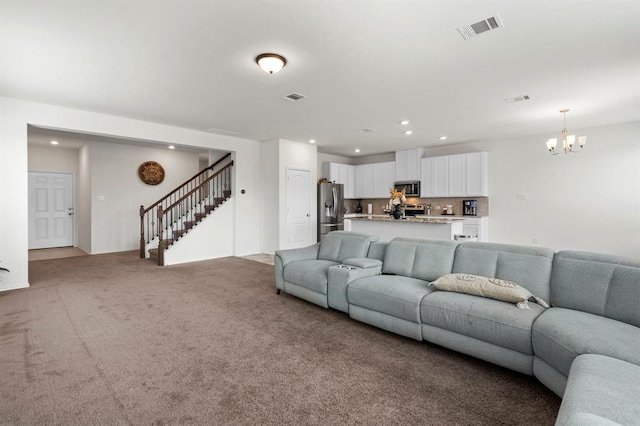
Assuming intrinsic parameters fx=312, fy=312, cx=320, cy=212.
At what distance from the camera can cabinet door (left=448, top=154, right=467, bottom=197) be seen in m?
7.53

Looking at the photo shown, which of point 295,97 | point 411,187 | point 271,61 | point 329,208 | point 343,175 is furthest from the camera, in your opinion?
point 343,175

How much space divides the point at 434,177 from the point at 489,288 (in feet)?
19.5

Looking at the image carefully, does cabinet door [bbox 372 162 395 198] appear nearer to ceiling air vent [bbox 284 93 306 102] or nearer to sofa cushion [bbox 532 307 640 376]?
ceiling air vent [bbox 284 93 306 102]

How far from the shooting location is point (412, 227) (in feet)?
19.1

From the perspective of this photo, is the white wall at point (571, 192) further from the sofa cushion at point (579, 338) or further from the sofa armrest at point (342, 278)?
the sofa cushion at point (579, 338)

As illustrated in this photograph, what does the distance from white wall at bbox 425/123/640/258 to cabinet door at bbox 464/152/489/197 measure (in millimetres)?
271

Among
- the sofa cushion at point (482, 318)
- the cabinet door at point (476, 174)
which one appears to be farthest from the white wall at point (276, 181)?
the sofa cushion at point (482, 318)

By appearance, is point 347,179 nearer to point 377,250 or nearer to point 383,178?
point 383,178

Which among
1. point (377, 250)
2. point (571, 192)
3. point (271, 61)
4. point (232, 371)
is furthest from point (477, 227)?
point (232, 371)

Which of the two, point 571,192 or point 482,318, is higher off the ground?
point 571,192

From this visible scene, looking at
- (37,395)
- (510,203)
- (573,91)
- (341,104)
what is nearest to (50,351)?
(37,395)

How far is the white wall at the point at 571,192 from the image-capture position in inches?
231

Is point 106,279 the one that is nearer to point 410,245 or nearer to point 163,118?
point 163,118

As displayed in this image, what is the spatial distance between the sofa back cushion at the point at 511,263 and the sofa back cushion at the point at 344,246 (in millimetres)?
1149
